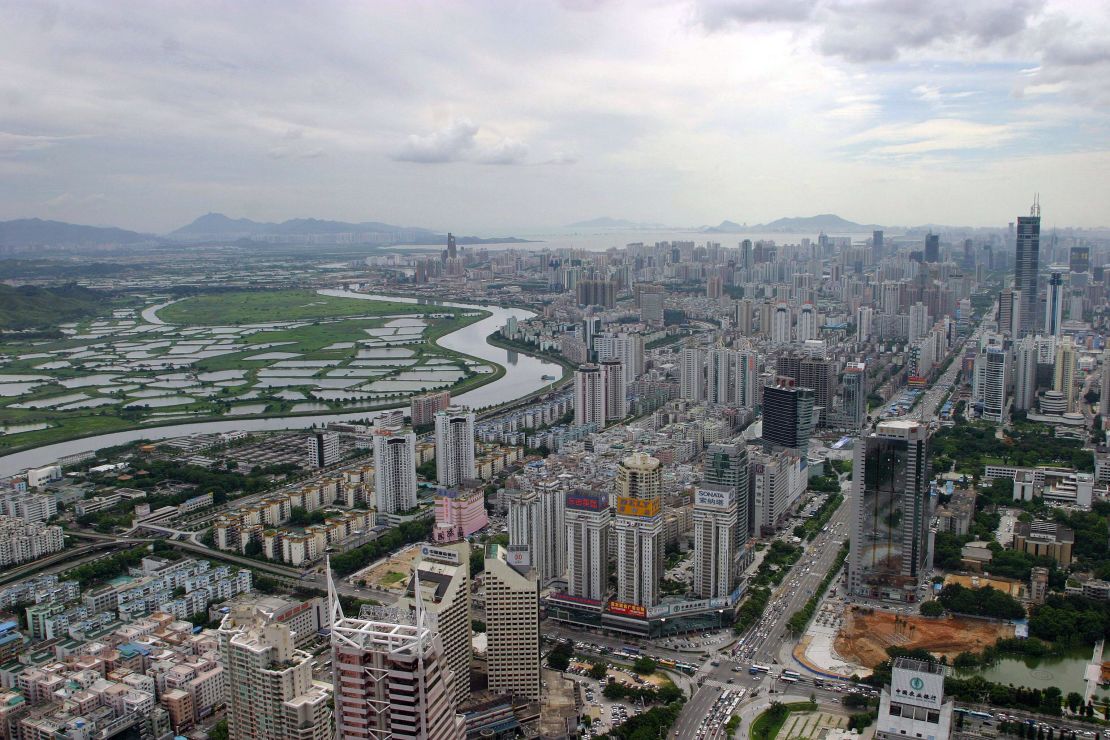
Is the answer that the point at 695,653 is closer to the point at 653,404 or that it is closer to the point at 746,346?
the point at 653,404

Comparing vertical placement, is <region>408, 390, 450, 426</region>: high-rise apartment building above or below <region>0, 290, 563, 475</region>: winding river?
above

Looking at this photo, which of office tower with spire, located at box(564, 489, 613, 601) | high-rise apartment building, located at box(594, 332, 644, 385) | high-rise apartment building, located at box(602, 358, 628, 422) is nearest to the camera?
office tower with spire, located at box(564, 489, 613, 601)

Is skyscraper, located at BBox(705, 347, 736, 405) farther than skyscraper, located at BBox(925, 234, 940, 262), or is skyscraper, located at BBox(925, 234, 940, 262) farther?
skyscraper, located at BBox(925, 234, 940, 262)

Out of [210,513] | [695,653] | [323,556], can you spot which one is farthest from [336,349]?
[695,653]

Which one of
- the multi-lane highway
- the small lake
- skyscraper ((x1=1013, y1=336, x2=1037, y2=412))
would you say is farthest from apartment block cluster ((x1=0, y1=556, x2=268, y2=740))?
skyscraper ((x1=1013, y1=336, x2=1037, y2=412))

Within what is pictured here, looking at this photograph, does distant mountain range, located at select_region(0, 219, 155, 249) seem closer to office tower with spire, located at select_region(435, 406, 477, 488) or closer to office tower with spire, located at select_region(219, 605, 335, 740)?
office tower with spire, located at select_region(435, 406, 477, 488)

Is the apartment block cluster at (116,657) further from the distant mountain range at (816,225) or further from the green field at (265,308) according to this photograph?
the distant mountain range at (816,225)
